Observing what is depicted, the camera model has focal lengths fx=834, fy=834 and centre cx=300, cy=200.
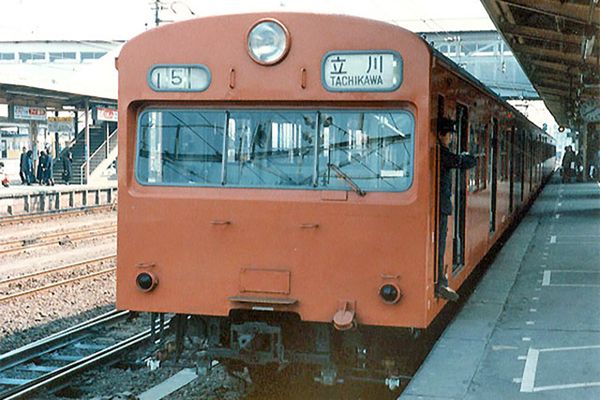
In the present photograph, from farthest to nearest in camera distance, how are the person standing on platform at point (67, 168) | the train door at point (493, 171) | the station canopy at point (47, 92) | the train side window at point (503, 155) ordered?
1. the person standing on platform at point (67, 168)
2. the station canopy at point (47, 92)
3. the train side window at point (503, 155)
4. the train door at point (493, 171)

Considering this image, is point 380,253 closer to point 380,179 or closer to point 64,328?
point 380,179

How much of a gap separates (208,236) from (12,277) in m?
8.10

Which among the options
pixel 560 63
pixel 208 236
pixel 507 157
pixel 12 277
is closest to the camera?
pixel 208 236

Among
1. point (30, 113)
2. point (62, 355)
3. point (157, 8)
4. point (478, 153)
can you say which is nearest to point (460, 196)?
point (478, 153)

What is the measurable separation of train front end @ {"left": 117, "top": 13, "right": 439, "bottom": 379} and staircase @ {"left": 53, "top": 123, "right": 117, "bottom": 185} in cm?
2521

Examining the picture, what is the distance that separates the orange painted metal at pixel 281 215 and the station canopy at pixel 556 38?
5673mm

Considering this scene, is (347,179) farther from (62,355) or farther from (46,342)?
(46,342)

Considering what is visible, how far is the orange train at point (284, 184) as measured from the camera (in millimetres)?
5730

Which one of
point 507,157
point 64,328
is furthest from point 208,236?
point 507,157

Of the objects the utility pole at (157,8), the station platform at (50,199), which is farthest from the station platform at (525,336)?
the utility pole at (157,8)

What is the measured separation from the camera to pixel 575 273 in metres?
10.5

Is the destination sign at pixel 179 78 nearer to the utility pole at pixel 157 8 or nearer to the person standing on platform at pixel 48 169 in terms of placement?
the utility pole at pixel 157 8

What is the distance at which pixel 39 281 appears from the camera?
504 inches

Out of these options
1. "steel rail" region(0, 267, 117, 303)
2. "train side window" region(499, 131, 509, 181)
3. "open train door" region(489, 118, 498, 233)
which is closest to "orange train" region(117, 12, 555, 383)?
"open train door" region(489, 118, 498, 233)
